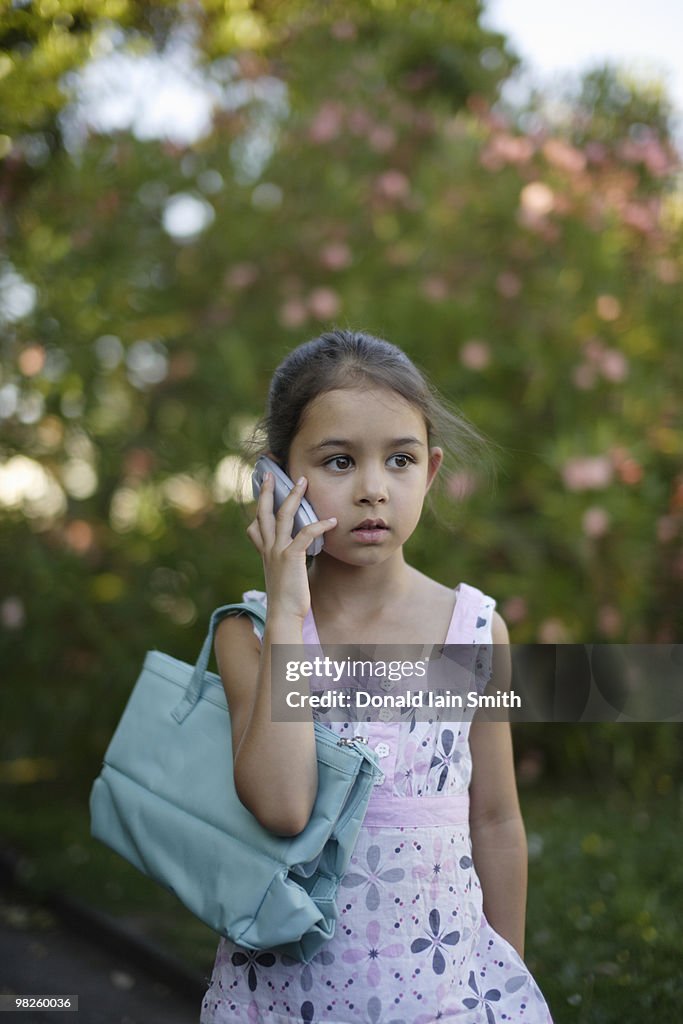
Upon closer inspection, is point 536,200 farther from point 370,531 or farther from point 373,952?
point 373,952

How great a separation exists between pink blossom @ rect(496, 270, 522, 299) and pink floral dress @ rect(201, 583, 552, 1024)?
3898 millimetres

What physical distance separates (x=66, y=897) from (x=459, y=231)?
384 centimetres

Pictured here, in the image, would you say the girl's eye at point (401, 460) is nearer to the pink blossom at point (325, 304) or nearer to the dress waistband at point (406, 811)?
the dress waistband at point (406, 811)

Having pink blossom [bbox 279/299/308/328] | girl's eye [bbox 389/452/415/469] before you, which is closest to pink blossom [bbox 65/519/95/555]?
pink blossom [bbox 279/299/308/328]

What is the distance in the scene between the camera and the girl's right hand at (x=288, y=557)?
6.41 ft

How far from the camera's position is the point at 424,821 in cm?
202

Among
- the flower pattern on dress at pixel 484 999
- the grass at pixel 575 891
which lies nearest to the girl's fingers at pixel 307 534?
the flower pattern on dress at pixel 484 999

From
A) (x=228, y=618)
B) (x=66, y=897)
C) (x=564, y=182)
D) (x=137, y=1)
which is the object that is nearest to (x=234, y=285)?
(x=564, y=182)

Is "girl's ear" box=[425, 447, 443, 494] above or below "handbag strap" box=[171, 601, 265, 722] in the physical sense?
above

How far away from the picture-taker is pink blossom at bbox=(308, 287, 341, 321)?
18.1 ft

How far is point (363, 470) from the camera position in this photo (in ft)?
6.61

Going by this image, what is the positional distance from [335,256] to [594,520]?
1940 mm

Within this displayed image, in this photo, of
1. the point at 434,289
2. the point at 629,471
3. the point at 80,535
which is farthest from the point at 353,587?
the point at 434,289

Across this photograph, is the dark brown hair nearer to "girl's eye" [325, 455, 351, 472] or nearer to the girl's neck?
"girl's eye" [325, 455, 351, 472]
